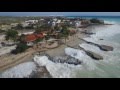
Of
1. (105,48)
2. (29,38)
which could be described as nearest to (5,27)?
(29,38)

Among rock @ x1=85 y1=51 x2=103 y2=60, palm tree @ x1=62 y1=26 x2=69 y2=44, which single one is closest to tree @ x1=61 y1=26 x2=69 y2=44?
palm tree @ x1=62 y1=26 x2=69 y2=44

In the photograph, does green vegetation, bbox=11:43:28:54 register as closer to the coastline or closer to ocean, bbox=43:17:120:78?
the coastline

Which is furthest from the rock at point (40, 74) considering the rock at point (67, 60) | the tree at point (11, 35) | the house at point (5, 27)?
the house at point (5, 27)

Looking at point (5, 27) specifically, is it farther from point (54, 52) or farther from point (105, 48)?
point (105, 48)
